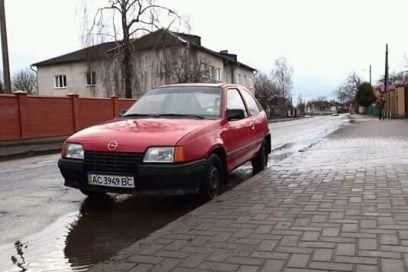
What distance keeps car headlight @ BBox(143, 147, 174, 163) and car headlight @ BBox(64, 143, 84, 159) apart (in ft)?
3.00

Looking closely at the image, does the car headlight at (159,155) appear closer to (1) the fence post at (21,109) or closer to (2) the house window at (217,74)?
(1) the fence post at (21,109)

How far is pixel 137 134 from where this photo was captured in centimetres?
616

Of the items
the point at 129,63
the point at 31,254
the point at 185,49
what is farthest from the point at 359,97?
the point at 31,254

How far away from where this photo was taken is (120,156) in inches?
237

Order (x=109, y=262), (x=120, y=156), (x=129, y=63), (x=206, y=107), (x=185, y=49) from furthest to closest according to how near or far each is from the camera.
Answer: (x=185, y=49), (x=129, y=63), (x=206, y=107), (x=120, y=156), (x=109, y=262)

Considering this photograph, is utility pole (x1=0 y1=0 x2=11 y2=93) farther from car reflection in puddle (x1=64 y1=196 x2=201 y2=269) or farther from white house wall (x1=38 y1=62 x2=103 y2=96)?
white house wall (x1=38 y1=62 x2=103 y2=96)

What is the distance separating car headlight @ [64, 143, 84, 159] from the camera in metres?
6.30

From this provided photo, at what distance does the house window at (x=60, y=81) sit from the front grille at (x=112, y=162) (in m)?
49.4

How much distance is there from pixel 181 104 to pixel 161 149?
5.61 ft

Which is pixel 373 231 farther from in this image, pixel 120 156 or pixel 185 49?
pixel 185 49

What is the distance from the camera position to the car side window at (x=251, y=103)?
9070 mm

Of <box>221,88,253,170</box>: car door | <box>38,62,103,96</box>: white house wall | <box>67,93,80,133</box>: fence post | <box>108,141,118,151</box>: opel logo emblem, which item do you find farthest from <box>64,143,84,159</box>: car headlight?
<box>38,62,103,96</box>: white house wall

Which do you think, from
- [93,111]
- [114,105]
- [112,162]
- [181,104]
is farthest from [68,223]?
[114,105]

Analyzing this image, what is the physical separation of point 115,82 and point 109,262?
3147cm
